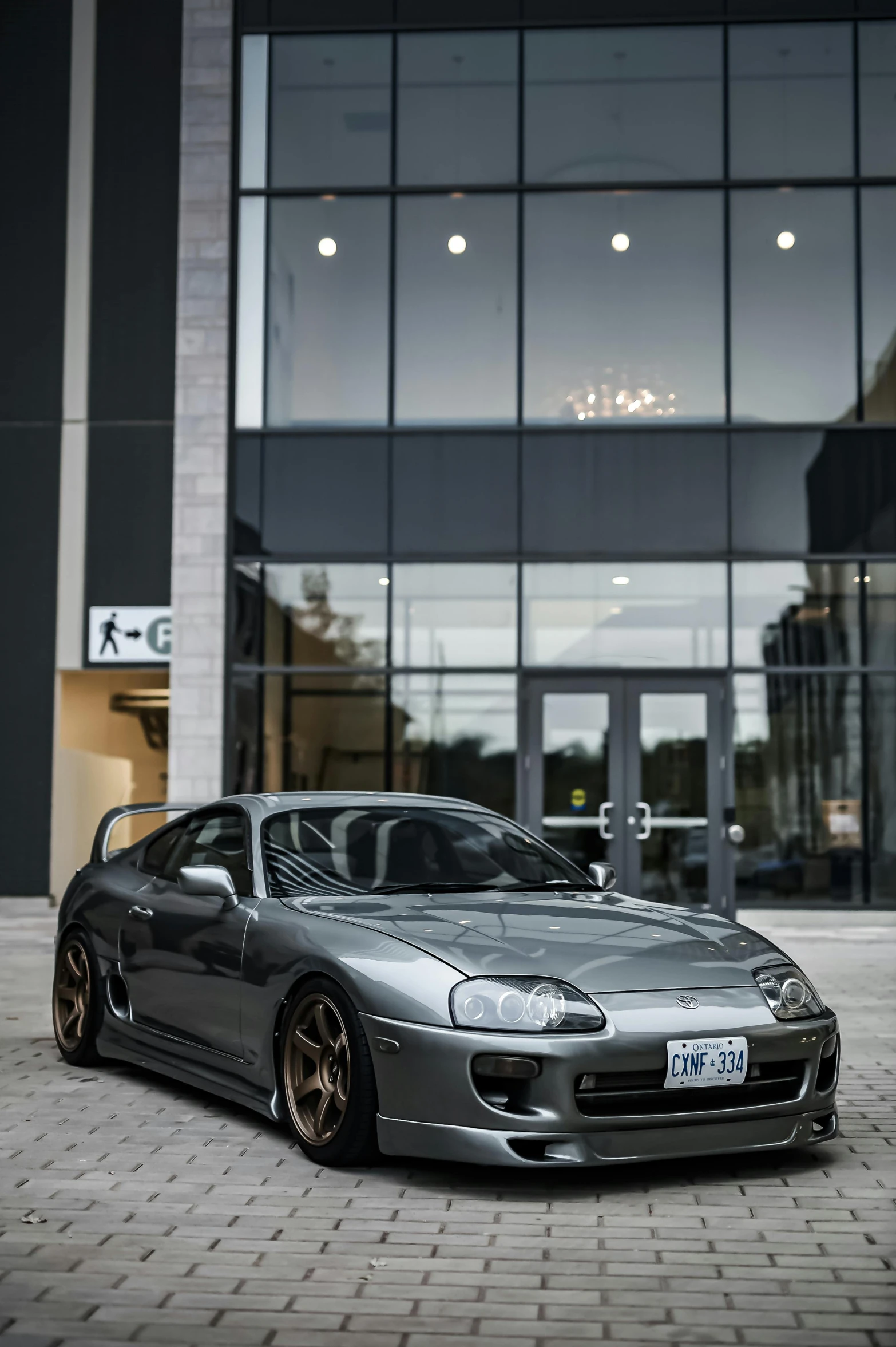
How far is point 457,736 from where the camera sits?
16125mm

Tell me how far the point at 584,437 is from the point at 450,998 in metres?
12.3

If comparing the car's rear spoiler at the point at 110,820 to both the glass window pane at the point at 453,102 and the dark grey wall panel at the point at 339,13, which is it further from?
the dark grey wall panel at the point at 339,13

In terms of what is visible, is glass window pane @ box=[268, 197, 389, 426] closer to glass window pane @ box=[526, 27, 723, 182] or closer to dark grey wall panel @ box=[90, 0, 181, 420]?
dark grey wall panel @ box=[90, 0, 181, 420]

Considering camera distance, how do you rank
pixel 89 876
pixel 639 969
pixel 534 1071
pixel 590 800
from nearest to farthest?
pixel 534 1071 → pixel 639 969 → pixel 89 876 → pixel 590 800

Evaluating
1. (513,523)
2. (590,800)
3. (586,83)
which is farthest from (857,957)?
(586,83)

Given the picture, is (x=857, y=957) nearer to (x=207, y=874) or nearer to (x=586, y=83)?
(x=207, y=874)

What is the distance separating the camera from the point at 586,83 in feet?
55.5

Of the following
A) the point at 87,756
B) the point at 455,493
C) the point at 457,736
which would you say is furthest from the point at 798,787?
the point at 87,756

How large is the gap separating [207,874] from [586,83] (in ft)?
44.4

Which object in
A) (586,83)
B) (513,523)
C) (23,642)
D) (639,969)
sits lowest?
(639,969)

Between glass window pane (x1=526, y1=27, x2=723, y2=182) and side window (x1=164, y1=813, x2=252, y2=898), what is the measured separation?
12040mm

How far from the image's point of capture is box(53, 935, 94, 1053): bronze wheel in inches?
280

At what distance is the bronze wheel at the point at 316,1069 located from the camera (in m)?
5.10

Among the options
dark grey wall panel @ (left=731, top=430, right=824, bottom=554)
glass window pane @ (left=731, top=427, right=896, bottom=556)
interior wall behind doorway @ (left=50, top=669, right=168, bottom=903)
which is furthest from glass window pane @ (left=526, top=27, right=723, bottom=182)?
interior wall behind doorway @ (left=50, top=669, right=168, bottom=903)
